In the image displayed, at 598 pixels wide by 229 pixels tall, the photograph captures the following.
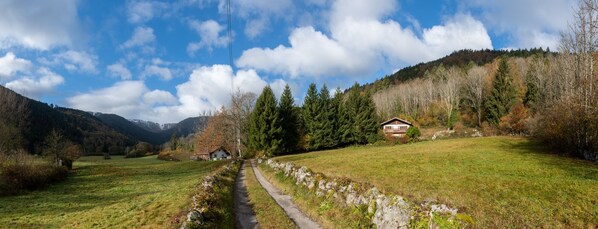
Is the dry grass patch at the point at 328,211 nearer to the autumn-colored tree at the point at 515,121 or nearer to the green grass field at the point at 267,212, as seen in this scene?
the green grass field at the point at 267,212

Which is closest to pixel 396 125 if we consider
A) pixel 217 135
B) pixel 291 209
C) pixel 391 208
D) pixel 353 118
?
pixel 353 118

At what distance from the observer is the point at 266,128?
57.1 meters

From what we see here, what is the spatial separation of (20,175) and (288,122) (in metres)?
40.5

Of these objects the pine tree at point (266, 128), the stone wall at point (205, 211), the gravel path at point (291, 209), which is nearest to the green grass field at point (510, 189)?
the gravel path at point (291, 209)

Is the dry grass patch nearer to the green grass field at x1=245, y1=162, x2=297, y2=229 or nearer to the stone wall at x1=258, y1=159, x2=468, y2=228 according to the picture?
the stone wall at x1=258, y1=159, x2=468, y2=228

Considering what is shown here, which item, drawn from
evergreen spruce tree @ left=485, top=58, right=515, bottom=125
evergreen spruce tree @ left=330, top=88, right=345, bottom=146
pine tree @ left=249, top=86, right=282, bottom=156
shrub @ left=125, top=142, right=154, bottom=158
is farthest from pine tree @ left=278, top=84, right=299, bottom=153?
shrub @ left=125, top=142, right=154, bottom=158

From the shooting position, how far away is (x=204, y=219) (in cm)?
1311

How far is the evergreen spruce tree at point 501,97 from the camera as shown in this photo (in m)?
66.9

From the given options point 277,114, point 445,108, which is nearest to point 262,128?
point 277,114

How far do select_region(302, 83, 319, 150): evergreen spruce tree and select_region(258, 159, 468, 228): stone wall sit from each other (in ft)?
150

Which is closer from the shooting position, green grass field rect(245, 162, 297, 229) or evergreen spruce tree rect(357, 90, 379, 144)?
green grass field rect(245, 162, 297, 229)

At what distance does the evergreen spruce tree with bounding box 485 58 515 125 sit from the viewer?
66938mm

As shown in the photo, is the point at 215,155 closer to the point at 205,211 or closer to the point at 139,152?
the point at 139,152

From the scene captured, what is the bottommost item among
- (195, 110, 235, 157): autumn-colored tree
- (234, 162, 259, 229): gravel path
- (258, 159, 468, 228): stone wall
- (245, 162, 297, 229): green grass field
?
(234, 162, 259, 229): gravel path
